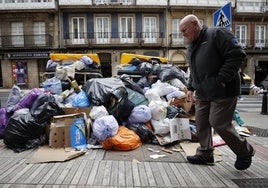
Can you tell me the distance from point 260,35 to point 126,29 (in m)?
14.4

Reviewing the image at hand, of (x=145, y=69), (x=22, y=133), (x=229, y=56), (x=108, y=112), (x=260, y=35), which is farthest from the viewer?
(x=260, y=35)

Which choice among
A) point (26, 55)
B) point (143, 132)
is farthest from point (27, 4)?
point (143, 132)

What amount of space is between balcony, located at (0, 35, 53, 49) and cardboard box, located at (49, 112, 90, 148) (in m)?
22.6

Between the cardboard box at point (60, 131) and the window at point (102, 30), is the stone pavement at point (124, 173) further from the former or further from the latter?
the window at point (102, 30)

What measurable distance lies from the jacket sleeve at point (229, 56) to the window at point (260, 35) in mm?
28893

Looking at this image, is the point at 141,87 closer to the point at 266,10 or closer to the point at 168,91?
the point at 168,91

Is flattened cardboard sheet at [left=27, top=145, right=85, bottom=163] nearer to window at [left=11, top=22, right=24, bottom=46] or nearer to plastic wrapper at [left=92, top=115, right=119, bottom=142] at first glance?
plastic wrapper at [left=92, top=115, right=119, bottom=142]

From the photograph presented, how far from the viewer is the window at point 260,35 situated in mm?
29328

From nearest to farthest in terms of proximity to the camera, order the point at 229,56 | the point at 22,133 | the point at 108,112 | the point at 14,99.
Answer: the point at 229,56
the point at 22,133
the point at 108,112
the point at 14,99

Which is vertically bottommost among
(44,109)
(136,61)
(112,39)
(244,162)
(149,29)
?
(244,162)

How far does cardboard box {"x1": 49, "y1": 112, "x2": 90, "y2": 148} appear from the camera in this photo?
4512 mm

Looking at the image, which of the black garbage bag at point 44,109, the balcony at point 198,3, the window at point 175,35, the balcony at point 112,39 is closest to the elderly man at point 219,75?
the black garbage bag at point 44,109

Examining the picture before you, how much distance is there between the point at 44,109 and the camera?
15.9 ft

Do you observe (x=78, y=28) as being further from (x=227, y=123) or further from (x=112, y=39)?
(x=227, y=123)
